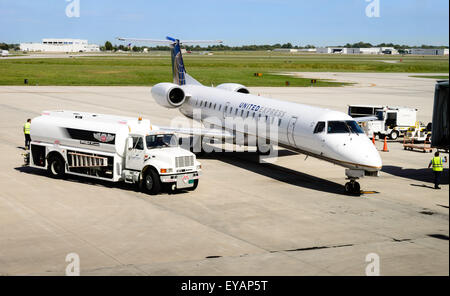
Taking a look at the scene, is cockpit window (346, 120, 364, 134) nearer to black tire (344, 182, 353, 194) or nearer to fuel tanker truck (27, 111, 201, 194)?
black tire (344, 182, 353, 194)

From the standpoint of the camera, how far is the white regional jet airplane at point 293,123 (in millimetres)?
22484

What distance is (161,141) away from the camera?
23500 mm

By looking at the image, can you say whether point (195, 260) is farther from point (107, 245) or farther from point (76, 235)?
point (76, 235)

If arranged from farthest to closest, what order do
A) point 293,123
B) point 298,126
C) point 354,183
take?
1. point 293,123
2. point 298,126
3. point 354,183

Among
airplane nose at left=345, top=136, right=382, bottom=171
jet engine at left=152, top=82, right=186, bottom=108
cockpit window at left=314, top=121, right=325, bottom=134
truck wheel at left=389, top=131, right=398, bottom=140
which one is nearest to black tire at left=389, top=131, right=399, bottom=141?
truck wheel at left=389, top=131, right=398, bottom=140

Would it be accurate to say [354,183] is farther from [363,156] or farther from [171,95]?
[171,95]

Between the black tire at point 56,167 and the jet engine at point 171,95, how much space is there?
11.5 metres

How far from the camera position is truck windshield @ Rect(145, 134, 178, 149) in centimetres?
2311

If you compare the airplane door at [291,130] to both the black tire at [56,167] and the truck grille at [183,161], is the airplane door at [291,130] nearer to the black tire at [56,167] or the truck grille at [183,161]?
the truck grille at [183,161]

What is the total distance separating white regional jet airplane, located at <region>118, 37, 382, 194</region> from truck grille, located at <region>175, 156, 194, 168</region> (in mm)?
5305

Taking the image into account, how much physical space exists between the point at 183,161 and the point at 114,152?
116 inches

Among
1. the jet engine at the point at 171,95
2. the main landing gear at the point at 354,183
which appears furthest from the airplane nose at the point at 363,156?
the jet engine at the point at 171,95

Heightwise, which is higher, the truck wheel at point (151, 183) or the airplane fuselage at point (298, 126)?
the airplane fuselage at point (298, 126)

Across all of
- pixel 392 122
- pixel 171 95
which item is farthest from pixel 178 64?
pixel 392 122
